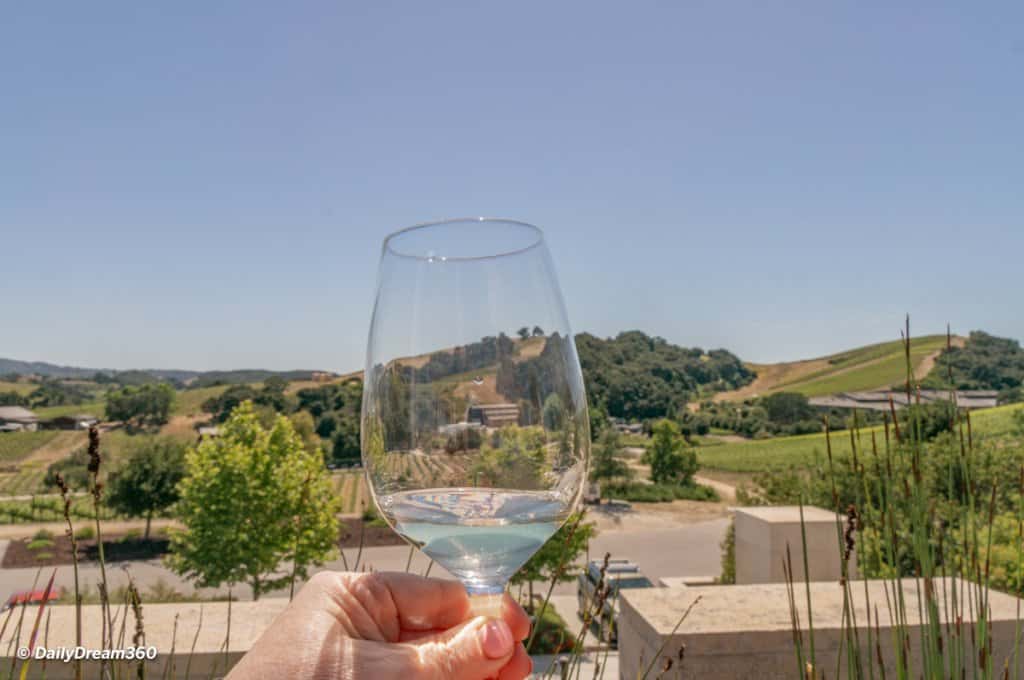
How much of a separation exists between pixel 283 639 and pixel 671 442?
40108 mm

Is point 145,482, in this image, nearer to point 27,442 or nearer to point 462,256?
point 27,442

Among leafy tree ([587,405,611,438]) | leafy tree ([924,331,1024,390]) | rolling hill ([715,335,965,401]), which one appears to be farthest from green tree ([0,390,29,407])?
rolling hill ([715,335,965,401])

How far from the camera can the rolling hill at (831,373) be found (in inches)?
2397

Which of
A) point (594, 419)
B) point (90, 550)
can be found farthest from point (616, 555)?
point (594, 419)

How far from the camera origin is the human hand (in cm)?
78

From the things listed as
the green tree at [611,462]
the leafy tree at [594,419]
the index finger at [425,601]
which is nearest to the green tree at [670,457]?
the green tree at [611,462]

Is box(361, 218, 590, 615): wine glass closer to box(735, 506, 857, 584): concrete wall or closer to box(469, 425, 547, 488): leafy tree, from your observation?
box(469, 425, 547, 488): leafy tree

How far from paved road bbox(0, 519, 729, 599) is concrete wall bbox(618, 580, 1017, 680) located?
18.3 meters

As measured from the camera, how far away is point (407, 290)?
775 millimetres

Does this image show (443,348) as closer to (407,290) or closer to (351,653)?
(407,290)

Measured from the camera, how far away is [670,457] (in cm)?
4019

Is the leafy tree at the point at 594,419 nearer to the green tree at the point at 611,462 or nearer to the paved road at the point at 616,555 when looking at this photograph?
the paved road at the point at 616,555

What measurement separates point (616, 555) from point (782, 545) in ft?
63.4

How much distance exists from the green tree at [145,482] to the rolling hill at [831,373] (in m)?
49.7
